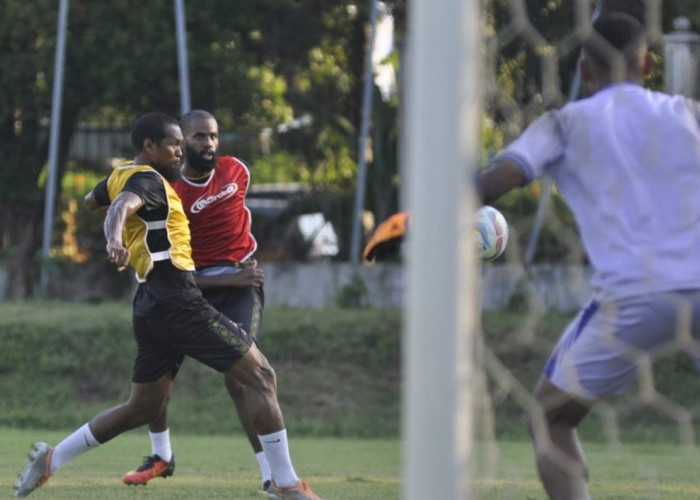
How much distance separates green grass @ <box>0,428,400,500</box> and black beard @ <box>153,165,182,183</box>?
5.14 feet

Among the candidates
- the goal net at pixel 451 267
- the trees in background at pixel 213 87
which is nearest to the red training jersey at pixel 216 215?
the goal net at pixel 451 267

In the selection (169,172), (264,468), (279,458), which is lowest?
(264,468)

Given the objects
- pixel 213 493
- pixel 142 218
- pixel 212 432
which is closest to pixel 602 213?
pixel 142 218

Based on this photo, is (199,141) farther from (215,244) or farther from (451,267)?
(451,267)

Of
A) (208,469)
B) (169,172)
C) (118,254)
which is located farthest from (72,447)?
(208,469)

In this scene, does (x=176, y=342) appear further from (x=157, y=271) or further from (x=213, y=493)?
(x=213, y=493)

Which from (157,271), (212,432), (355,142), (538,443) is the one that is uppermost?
(355,142)

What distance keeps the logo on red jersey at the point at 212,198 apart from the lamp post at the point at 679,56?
452cm

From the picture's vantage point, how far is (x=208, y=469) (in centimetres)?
921

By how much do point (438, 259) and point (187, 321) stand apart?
12.4 ft

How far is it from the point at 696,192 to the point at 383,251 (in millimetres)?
970

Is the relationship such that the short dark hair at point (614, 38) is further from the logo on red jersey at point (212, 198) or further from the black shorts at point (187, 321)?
the logo on red jersey at point (212, 198)

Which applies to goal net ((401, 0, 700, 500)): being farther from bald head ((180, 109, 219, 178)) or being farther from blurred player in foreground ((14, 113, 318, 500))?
bald head ((180, 109, 219, 178))

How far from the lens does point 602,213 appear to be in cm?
447
